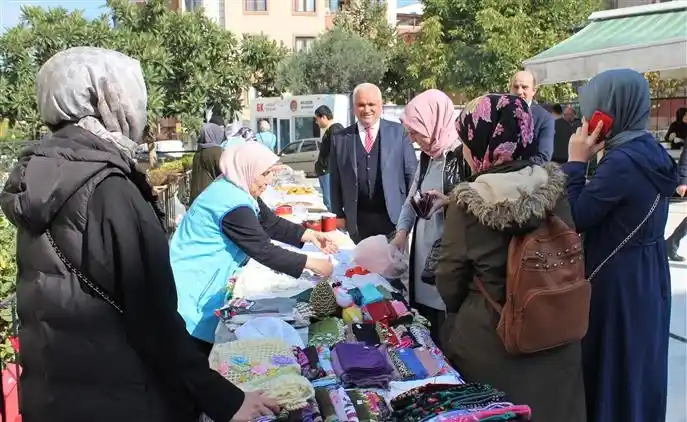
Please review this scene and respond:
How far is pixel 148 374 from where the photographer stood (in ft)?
4.81

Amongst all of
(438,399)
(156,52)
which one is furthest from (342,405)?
(156,52)

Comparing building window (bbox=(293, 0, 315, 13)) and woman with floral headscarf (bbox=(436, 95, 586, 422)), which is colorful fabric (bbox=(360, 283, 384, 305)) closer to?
woman with floral headscarf (bbox=(436, 95, 586, 422))

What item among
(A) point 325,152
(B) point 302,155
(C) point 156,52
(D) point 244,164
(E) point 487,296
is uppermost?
(C) point 156,52

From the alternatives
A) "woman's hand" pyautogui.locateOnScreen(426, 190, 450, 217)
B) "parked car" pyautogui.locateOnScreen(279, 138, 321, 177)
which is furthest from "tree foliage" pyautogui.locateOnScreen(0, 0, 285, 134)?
"woman's hand" pyautogui.locateOnScreen(426, 190, 450, 217)

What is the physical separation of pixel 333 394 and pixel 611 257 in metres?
1.30

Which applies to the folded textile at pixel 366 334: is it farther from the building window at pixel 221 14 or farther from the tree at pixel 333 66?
the building window at pixel 221 14

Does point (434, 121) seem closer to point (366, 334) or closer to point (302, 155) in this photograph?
point (366, 334)

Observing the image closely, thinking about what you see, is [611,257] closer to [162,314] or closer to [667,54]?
[162,314]

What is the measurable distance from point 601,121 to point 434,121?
28.9 inches

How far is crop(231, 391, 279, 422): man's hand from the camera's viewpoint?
5.13 feet

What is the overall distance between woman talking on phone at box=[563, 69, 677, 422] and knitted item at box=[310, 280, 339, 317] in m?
1.06

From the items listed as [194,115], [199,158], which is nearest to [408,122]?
[199,158]

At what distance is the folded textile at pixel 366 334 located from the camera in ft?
7.73

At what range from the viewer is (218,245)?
270 centimetres
